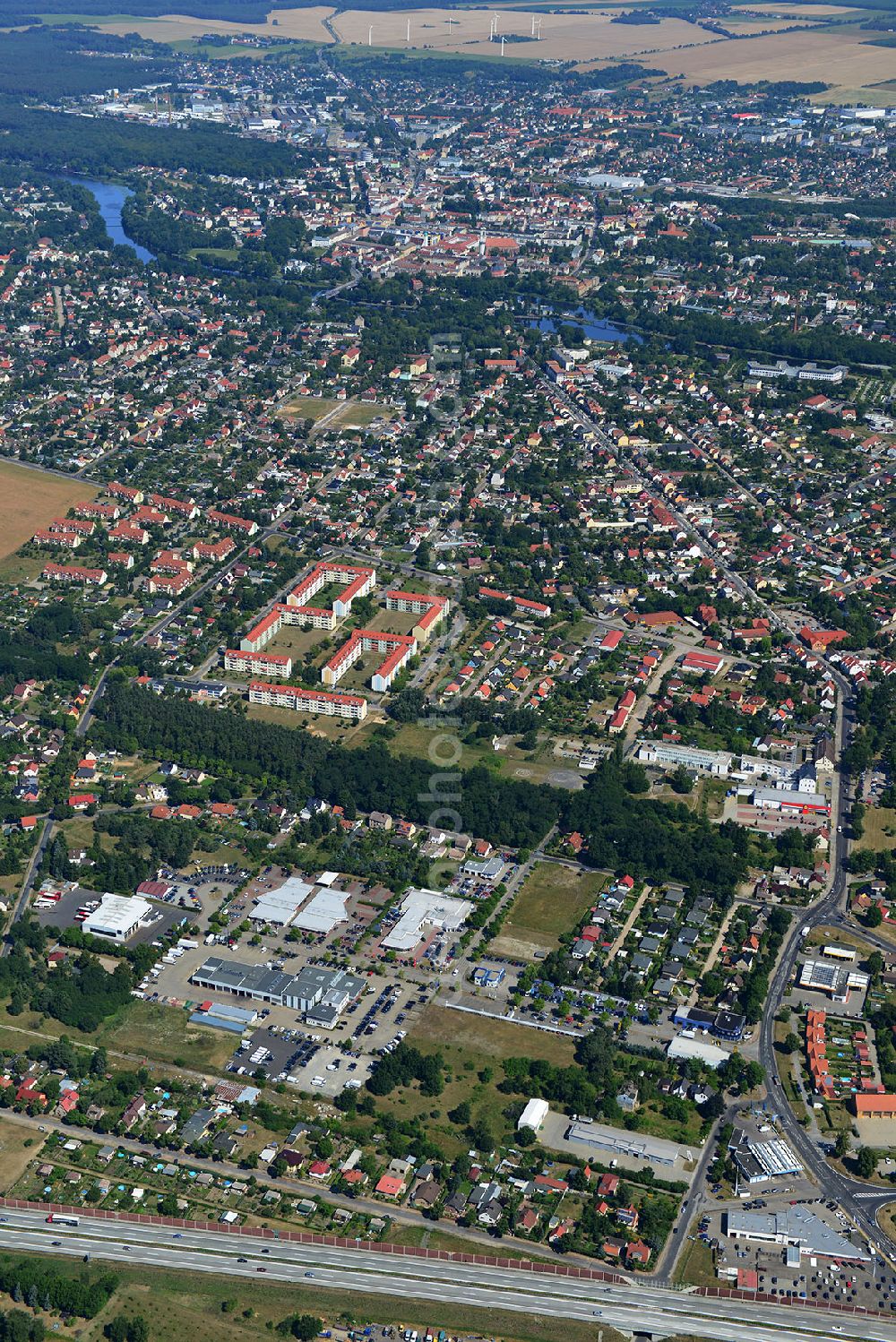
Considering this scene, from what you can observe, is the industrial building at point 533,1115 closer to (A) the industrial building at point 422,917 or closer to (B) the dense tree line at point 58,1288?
(A) the industrial building at point 422,917

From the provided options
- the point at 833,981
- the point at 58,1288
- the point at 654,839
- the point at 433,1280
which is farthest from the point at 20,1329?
the point at 654,839

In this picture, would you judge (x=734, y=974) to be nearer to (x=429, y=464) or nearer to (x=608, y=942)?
(x=608, y=942)

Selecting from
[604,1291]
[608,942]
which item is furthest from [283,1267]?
[608,942]

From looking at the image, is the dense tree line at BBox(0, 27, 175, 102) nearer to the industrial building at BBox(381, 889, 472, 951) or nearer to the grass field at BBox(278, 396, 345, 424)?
the grass field at BBox(278, 396, 345, 424)

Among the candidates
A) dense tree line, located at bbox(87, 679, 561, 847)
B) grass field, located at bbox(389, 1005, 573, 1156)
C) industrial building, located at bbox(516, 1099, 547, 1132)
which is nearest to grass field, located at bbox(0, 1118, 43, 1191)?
grass field, located at bbox(389, 1005, 573, 1156)

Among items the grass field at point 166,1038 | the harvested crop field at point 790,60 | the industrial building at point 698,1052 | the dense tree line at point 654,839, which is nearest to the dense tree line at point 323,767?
the dense tree line at point 654,839

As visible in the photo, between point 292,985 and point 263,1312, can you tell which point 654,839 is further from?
point 263,1312
